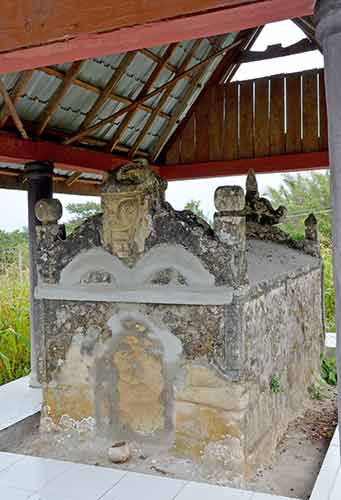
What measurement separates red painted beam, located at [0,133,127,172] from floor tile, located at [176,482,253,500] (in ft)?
10.0

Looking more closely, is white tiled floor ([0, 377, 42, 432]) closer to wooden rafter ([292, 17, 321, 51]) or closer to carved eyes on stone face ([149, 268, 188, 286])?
carved eyes on stone face ([149, 268, 188, 286])

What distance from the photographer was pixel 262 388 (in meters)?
3.54

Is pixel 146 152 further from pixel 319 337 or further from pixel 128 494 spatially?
pixel 128 494

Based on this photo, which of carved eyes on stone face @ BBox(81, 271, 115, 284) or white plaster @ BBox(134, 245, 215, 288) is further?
carved eyes on stone face @ BBox(81, 271, 115, 284)

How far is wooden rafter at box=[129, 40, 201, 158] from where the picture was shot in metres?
5.90

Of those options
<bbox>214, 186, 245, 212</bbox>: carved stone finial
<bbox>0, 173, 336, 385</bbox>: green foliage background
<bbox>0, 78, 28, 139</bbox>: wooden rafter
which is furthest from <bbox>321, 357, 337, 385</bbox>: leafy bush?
<bbox>0, 78, 28, 139</bbox>: wooden rafter

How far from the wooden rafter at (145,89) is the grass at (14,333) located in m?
2.31

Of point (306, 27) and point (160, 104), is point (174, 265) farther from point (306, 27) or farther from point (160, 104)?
point (306, 27)

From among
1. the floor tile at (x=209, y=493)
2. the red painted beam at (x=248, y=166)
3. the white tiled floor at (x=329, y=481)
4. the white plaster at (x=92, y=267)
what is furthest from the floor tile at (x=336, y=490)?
the red painted beam at (x=248, y=166)

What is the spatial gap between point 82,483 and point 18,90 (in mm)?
3068

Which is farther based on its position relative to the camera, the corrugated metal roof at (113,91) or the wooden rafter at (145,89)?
the wooden rafter at (145,89)

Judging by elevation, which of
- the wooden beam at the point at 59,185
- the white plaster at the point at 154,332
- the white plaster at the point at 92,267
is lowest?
the white plaster at the point at 154,332

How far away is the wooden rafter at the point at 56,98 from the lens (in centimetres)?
454

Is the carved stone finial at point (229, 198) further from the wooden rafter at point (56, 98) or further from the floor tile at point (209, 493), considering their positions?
the wooden rafter at point (56, 98)
